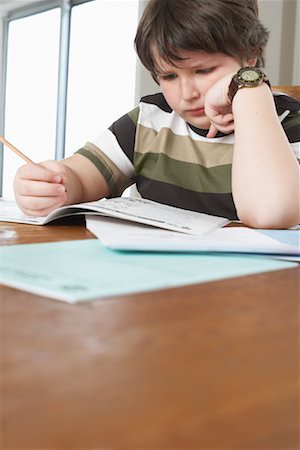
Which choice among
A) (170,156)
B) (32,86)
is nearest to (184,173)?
(170,156)

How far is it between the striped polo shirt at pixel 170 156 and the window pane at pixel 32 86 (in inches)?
127

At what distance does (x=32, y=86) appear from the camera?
4.39 metres

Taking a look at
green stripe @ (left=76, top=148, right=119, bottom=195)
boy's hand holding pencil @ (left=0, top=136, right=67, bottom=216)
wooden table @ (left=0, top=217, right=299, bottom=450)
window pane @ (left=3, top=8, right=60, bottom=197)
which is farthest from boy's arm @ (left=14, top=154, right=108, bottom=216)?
window pane @ (left=3, top=8, right=60, bottom=197)

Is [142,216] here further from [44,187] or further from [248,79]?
[248,79]

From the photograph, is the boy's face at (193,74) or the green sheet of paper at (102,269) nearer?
the green sheet of paper at (102,269)

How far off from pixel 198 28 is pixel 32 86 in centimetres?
373

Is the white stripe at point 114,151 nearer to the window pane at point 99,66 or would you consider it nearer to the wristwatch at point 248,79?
the wristwatch at point 248,79

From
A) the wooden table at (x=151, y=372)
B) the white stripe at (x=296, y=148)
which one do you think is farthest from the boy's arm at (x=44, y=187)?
the wooden table at (x=151, y=372)

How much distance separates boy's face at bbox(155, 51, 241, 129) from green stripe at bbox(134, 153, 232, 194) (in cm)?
10

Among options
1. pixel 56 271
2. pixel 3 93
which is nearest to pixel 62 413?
pixel 56 271

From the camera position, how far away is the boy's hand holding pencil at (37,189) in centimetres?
71

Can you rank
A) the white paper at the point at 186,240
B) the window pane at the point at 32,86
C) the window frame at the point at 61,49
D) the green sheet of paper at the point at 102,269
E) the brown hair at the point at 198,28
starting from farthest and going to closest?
the window pane at the point at 32,86 → the window frame at the point at 61,49 → the brown hair at the point at 198,28 → the white paper at the point at 186,240 → the green sheet of paper at the point at 102,269

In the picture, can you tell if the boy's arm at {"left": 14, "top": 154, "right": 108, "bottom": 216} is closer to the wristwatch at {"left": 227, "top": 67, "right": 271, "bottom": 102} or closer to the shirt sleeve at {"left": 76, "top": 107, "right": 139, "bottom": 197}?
the shirt sleeve at {"left": 76, "top": 107, "right": 139, "bottom": 197}

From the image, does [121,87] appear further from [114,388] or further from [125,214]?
[114,388]
